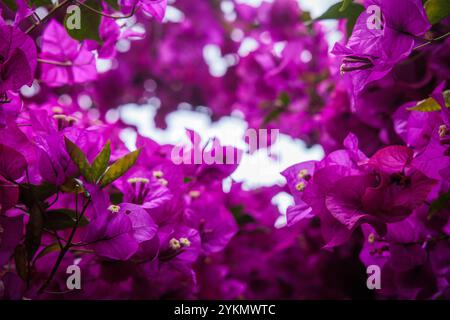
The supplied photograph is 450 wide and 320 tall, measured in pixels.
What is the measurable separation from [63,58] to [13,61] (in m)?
0.28

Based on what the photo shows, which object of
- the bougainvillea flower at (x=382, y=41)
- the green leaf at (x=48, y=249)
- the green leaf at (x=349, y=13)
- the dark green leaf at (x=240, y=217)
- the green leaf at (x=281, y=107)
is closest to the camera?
the bougainvillea flower at (x=382, y=41)

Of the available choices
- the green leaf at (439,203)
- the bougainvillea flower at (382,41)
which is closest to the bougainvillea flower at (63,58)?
the bougainvillea flower at (382,41)

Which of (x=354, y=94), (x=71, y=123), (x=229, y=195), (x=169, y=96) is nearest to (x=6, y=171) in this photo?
(x=71, y=123)

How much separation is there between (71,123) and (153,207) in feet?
0.75

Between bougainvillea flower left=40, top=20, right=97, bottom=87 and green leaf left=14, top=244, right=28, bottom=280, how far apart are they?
37 cm

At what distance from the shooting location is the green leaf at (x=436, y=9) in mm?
702

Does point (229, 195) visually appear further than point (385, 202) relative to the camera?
Yes

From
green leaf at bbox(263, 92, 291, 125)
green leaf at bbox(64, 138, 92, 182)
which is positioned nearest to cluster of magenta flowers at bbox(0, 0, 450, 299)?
green leaf at bbox(64, 138, 92, 182)

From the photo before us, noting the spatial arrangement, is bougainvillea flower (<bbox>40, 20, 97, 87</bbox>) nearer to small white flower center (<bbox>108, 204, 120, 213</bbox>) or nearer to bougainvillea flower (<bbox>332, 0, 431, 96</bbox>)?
small white flower center (<bbox>108, 204, 120, 213</bbox>)

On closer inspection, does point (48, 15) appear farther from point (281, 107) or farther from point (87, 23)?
point (281, 107)

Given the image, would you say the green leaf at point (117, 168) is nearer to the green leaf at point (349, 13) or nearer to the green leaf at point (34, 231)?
the green leaf at point (34, 231)

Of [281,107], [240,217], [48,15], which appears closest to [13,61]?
[48,15]
